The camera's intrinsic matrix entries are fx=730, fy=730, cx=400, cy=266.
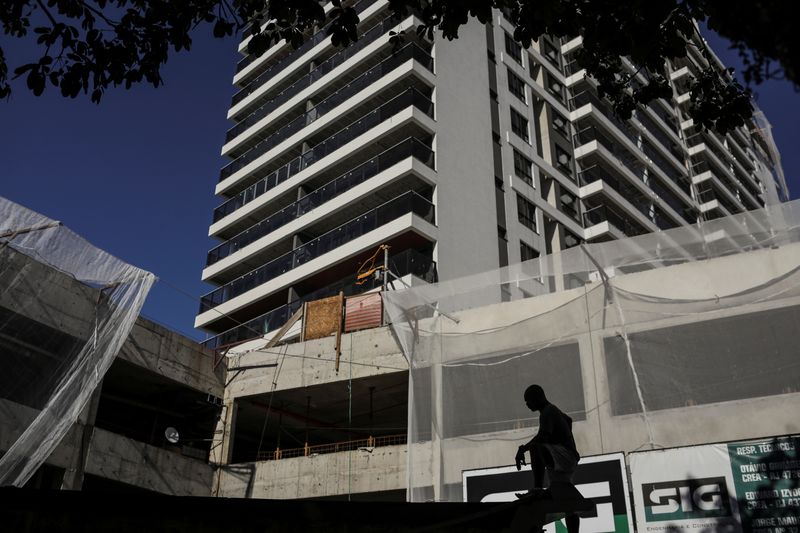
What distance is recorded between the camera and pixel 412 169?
2934 cm

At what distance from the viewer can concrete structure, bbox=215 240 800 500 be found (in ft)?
41.3

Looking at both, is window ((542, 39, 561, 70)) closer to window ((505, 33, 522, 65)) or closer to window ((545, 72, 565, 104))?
window ((545, 72, 565, 104))

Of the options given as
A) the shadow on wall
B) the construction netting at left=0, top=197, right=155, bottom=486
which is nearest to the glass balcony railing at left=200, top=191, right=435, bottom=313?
the construction netting at left=0, top=197, right=155, bottom=486

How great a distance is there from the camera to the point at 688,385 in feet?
42.0

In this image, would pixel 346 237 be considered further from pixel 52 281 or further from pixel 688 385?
pixel 688 385

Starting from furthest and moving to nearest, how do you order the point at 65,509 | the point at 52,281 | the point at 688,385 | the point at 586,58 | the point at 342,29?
the point at 52,281, the point at 688,385, the point at 586,58, the point at 342,29, the point at 65,509

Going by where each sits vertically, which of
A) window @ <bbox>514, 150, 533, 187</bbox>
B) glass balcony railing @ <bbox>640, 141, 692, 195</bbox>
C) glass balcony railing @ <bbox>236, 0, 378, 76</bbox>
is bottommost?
window @ <bbox>514, 150, 533, 187</bbox>

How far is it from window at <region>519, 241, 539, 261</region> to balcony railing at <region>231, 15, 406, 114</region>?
11735mm

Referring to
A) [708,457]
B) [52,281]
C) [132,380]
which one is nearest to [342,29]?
[708,457]

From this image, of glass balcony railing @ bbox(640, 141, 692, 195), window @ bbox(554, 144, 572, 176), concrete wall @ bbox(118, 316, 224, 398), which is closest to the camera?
concrete wall @ bbox(118, 316, 224, 398)

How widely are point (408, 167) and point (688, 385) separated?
60.1 ft

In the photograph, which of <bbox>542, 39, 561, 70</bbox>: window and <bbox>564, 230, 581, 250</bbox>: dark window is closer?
<bbox>564, 230, 581, 250</bbox>: dark window

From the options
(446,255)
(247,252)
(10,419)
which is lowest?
(10,419)

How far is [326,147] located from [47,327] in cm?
2130
